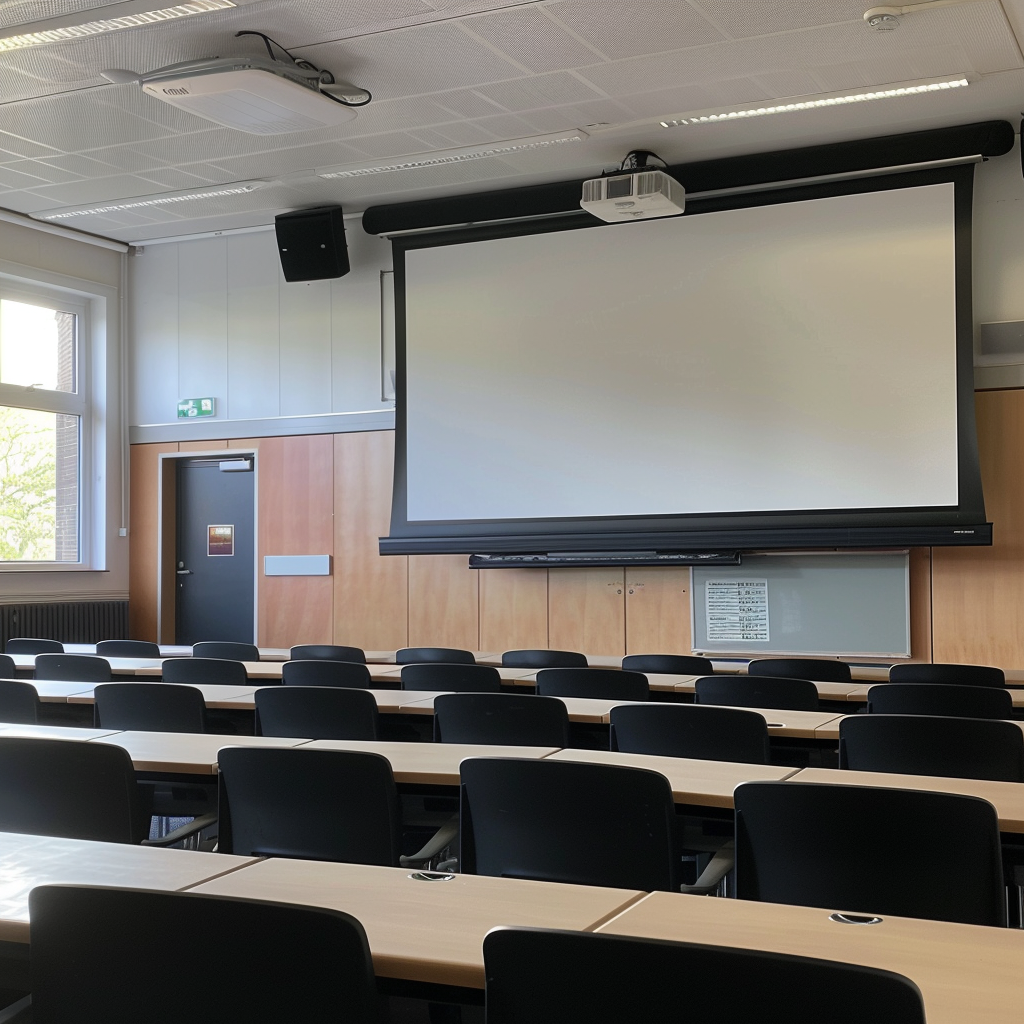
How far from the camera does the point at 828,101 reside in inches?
277

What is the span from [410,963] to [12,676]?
5.23m

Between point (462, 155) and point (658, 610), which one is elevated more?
point (462, 155)

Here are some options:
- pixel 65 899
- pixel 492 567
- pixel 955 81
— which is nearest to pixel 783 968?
pixel 65 899

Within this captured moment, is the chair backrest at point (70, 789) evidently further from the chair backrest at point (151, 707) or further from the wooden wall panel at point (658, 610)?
the wooden wall panel at point (658, 610)

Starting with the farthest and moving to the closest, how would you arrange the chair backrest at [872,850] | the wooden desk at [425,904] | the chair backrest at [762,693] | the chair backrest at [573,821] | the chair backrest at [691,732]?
the chair backrest at [762,693], the chair backrest at [691,732], the chair backrest at [573,821], the chair backrest at [872,850], the wooden desk at [425,904]

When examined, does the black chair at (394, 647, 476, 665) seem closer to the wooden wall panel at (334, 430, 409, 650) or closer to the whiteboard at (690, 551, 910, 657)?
the whiteboard at (690, 551, 910, 657)

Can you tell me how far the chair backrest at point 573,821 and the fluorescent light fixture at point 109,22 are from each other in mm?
4443

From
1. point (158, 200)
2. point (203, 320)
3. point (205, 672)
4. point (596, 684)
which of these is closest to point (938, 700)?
point (596, 684)

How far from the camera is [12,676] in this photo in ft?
20.0

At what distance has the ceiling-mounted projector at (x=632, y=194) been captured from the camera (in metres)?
7.64

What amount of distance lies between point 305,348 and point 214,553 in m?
2.14

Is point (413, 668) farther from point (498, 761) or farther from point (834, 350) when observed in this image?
point (834, 350)

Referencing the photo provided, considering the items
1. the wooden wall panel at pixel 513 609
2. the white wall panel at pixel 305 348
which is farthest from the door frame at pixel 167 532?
the wooden wall panel at pixel 513 609

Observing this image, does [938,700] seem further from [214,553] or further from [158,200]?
[214,553]
